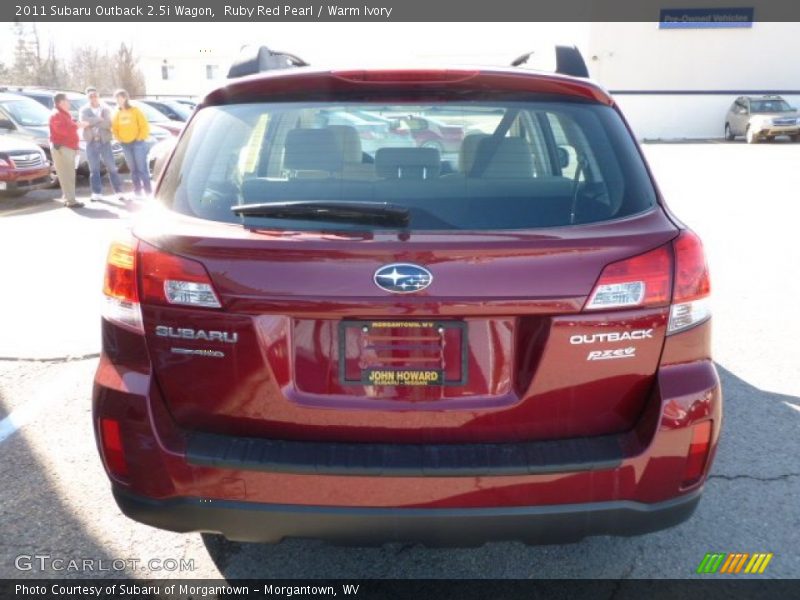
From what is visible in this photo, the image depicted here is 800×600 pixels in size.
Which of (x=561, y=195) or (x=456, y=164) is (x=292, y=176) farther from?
(x=561, y=195)

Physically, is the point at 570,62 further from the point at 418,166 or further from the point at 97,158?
the point at 97,158

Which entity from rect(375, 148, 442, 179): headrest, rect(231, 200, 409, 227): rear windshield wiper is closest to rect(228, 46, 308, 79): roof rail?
rect(375, 148, 442, 179): headrest


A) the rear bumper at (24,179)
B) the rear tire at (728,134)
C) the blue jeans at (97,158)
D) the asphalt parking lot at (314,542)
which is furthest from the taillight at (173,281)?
the rear tire at (728,134)

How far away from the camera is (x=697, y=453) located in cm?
235

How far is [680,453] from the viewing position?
2.30 meters

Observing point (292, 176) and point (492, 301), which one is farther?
point (292, 176)

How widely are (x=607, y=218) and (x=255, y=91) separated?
1252 mm

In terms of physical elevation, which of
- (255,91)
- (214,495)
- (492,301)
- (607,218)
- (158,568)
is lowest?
(158,568)

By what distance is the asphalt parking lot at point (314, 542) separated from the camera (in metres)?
2.91

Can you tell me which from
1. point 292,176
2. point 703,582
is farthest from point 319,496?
point 703,582

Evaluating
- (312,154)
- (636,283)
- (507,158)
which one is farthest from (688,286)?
(312,154)

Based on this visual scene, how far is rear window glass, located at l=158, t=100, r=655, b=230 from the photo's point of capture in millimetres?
Result: 2305

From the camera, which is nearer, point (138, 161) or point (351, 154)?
point (351, 154)

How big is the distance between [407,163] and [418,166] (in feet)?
0.14
